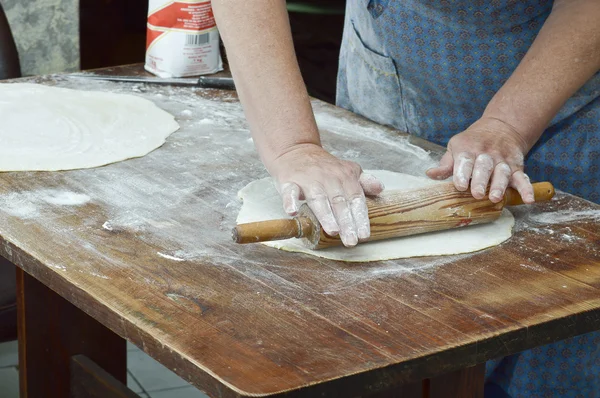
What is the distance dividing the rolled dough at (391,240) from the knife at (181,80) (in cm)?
68

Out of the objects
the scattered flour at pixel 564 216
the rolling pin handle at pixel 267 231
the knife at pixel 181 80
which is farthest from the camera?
the knife at pixel 181 80

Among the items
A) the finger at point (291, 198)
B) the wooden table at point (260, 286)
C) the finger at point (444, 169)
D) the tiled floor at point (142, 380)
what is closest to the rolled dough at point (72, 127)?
the wooden table at point (260, 286)

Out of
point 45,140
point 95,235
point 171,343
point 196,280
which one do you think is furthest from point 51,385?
point 171,343

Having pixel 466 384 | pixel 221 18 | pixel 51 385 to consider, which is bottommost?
pixel 51 385

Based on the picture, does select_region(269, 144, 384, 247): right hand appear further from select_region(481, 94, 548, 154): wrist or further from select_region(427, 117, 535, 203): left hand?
select_region(481, 94, 548, 154): wrist

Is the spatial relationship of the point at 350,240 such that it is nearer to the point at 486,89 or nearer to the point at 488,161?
the point at 488,161

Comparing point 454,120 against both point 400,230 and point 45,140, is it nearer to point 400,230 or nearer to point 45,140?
point 400,230

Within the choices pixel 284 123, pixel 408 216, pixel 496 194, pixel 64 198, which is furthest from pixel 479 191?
pixel 64 198

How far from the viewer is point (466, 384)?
4.29ft

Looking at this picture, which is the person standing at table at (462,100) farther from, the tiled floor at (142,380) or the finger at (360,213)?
the tiled floor at (142,380)

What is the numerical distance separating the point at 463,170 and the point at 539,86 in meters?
0.27

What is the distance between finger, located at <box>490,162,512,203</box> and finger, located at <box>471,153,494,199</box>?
10 millimetres

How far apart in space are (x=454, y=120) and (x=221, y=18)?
0.58 meters

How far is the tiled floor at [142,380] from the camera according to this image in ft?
8.59
